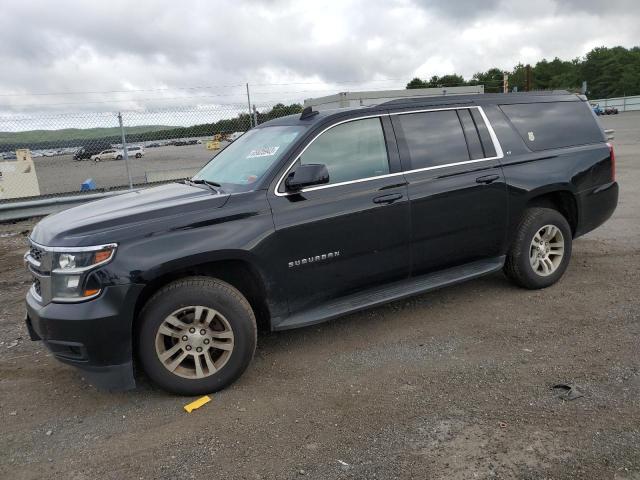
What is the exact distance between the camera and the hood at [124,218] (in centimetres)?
324

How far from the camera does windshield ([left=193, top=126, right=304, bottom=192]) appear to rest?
3.94 metres

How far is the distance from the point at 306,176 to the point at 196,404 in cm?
171

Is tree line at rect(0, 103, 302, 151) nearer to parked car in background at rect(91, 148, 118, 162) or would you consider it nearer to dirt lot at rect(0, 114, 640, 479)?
parked car in background at rect(91, 148, 118, 162)

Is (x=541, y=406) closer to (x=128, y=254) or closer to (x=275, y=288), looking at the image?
(x=275, y=288)

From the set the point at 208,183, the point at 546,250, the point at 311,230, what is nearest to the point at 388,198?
the point at 311,230

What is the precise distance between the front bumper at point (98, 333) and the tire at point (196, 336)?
0.13 m

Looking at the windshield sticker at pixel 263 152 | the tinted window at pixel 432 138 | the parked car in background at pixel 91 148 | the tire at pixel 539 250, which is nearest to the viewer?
the windshield sticker at pixel 263 152

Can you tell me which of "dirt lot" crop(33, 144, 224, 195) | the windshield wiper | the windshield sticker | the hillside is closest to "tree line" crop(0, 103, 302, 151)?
the hillside

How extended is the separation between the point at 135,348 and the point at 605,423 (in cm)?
289

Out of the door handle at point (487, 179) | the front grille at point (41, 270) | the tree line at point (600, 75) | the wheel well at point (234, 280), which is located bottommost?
the wheel well at point (234, 280)

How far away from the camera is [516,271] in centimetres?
491

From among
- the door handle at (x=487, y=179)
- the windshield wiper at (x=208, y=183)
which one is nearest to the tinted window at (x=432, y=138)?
the door handle at (x=487, y=179)

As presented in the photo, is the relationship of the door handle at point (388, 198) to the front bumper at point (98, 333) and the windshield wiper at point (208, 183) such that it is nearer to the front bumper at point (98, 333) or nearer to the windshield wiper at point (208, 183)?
the windshield wiper at point (208, 183)

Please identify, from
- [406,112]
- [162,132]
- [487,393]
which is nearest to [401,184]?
[406,112]
